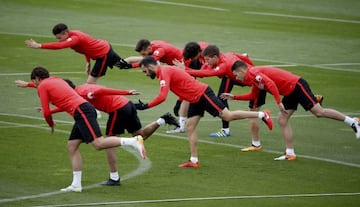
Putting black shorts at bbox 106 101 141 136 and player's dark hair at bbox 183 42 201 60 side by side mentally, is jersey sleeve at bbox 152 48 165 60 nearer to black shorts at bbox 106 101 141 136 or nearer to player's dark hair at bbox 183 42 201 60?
player's dark hair at bbox 183 42 201 60

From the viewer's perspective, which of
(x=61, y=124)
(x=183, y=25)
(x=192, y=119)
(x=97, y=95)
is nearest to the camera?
(x=97, y=95)

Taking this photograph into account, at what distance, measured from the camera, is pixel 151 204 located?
1659cm

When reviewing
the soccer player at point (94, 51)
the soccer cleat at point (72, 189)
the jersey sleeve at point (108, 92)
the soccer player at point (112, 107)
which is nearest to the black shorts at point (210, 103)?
the soccer player at point (112, 107)

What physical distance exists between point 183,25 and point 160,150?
17120 millimetres

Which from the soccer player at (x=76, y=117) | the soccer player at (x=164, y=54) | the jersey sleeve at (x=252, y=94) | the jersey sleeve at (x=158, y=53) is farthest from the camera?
the jersey sleeve at (x=158, y=53)

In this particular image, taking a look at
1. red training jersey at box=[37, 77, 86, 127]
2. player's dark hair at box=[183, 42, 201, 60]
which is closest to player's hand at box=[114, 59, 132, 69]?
player's dark hair at box=[183, 42, 201, 60]

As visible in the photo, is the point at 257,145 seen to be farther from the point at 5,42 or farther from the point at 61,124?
the point at 5,42

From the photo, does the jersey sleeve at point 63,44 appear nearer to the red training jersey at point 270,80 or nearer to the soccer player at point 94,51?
the soccer player at point 94,51

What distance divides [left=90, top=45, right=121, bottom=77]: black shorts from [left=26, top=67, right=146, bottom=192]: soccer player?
7809mm

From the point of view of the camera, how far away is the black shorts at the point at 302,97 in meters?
20.0

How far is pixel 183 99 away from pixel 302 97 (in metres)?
2.40

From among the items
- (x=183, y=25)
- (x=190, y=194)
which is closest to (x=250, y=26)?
(x=183, y=25)

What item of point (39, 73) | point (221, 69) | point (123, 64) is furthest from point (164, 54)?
point (39, 73)

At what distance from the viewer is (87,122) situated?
17250 mm
